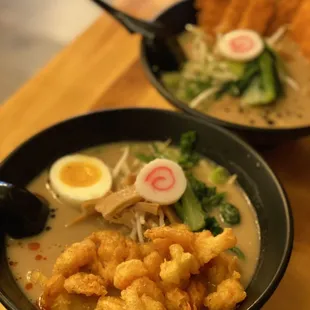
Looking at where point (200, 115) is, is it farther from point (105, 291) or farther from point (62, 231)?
point (105, 291)

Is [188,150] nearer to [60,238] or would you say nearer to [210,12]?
[60,238]

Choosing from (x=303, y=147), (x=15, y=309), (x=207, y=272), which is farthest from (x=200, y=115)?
(x=15, y=309)

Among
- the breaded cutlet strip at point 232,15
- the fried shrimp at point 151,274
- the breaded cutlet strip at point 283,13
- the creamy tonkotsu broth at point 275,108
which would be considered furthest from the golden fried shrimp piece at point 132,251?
the breaded cutlet strip at point 283,13

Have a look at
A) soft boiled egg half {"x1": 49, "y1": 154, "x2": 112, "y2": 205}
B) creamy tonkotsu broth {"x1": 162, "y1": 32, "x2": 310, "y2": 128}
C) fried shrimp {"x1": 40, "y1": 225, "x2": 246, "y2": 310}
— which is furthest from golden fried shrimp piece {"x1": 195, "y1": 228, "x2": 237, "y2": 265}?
creamy tonkotsu broth {"x1": 162, "y1": 32, "x2": 310, "y2": 128}

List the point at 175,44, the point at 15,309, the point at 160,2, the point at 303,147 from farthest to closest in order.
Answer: the point at 160,2 < the point at 175,44 < the point at 303,147 < the point at 15,309

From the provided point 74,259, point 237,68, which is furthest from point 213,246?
point 237,68

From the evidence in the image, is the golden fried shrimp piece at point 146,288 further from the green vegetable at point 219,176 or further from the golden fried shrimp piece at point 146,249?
the green vegetable at point 219,176

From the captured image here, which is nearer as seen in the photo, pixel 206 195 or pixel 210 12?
pixel 206 195
